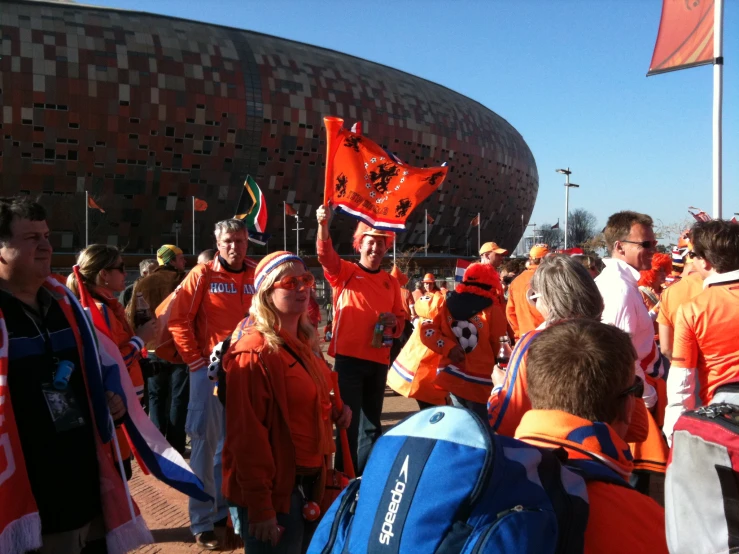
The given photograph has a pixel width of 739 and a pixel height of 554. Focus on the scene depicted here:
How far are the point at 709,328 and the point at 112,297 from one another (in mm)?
3520

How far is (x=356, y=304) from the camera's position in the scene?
17.4 ft

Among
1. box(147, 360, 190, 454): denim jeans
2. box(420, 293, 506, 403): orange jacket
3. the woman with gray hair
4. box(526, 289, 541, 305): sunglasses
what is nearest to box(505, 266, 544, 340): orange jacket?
box(420, 293, 506, 403): orange jacket

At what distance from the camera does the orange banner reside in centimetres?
780

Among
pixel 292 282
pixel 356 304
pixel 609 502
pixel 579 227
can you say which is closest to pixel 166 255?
pixel 356 304

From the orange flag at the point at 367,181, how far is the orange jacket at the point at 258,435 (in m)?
3.00

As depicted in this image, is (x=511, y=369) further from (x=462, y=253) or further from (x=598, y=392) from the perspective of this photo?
(x=462, y=253)

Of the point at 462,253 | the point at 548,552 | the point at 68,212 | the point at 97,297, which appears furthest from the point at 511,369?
the point at 462,253

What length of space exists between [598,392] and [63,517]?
206 centimetres

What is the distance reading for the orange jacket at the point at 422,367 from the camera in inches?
201

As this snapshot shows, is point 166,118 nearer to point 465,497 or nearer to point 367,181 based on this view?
point 367,181

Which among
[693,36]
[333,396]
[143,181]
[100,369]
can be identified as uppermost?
[143,181]

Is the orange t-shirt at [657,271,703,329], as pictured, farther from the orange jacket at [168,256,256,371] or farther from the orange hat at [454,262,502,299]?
the orange jacket at [168,256,256,371]

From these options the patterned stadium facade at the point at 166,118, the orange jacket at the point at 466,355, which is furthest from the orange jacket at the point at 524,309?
the patterned stadium facade at the point at 166,118

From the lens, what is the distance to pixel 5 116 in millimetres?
49750
